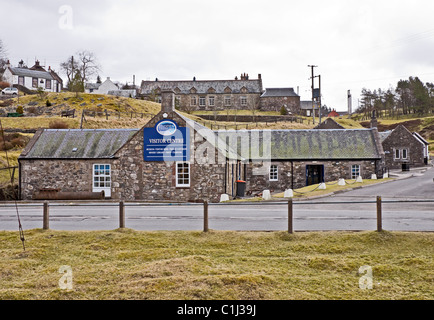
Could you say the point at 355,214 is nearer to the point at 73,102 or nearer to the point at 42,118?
the point at 42,118

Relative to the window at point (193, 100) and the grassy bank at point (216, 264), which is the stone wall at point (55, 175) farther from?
the window at point (193, 100)

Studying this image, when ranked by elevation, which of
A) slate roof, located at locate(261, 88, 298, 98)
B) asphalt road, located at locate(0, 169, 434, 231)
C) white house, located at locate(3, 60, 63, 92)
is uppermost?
white house, located at locate(3, 60, 63, 92)

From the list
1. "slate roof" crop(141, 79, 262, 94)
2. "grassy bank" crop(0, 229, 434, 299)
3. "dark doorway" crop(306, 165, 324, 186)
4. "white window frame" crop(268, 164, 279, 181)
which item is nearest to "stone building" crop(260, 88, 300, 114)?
"slate roof" crop(141, 79, 262, 94)

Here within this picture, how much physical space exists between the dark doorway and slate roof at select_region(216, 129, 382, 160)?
0.79 m

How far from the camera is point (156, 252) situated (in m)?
10.6

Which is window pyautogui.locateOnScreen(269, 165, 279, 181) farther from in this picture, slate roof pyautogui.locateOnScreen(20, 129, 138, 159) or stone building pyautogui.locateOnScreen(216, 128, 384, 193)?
slate roof pyautogui.locateOnScreen(20, 129, 138, 159)

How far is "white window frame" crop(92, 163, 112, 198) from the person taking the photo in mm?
28359

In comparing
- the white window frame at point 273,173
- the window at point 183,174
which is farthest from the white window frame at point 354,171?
the window at point 183,174

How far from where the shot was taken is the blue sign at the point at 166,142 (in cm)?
2686

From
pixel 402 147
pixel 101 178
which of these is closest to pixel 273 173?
pixel 101 178

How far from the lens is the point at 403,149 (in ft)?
170

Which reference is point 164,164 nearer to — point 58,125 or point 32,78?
point 58,125
